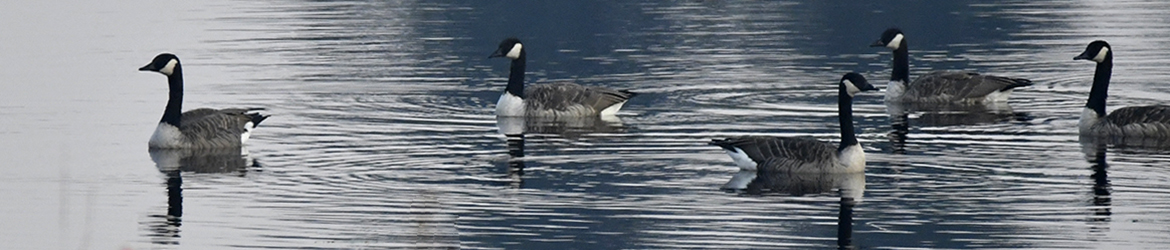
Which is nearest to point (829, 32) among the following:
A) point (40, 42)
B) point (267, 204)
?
point (40, 42)

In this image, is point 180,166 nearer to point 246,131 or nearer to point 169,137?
point 169,137

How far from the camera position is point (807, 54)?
37844 mm

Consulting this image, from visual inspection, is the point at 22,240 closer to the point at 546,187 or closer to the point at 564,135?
Result: the point at 546,187

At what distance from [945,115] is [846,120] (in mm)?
6984

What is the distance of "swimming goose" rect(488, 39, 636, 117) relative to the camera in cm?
2655

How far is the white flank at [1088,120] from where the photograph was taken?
2314 centimetres

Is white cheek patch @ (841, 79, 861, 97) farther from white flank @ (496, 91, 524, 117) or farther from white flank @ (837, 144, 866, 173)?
white flank @ (496, 91, 524, 117)

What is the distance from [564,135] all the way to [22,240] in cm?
923

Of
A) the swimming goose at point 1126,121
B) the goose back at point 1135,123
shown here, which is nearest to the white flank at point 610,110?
the swimming goose at point 1126,121

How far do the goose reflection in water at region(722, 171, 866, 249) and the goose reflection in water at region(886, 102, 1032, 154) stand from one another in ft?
13.3

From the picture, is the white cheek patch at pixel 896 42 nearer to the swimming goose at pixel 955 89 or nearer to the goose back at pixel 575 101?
the swimming goose at pixel 955 89

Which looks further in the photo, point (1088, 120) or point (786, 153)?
point (1088, 120)

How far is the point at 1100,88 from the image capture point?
24234 millimetres

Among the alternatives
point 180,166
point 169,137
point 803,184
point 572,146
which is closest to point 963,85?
point 572,146
